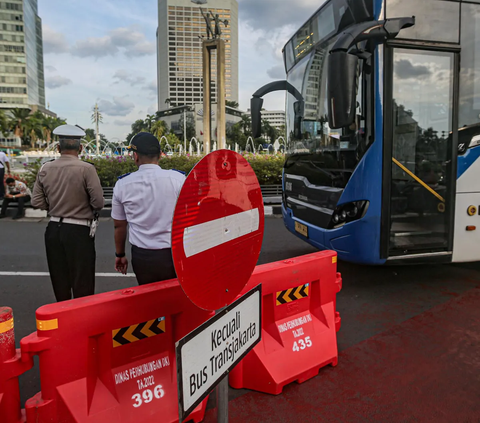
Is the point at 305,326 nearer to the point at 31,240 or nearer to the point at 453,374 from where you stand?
the point at 453,374

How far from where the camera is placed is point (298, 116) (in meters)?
5.94

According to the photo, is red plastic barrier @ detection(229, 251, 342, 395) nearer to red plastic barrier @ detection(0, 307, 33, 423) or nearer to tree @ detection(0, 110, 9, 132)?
red plastic barrier @ detection(0, 307, 33, 423)

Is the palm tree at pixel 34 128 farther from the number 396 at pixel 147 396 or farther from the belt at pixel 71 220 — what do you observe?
the number 396 at pixel 147 396

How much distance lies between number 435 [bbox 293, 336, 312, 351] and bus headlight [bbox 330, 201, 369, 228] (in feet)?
6.37

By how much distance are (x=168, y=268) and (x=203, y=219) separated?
1443mm

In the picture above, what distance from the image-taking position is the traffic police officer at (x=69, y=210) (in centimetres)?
335

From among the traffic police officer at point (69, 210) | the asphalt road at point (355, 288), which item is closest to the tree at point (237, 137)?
the asphalt road at point (355, 288)

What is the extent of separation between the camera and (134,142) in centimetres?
293

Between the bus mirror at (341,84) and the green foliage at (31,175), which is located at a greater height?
the bus mirror at (341,84)

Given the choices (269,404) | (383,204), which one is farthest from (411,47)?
(269,404)

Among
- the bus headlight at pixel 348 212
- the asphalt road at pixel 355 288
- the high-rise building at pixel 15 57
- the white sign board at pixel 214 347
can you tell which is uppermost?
the high-rise building at pixel 15 57

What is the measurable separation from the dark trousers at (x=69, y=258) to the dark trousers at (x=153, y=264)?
800 millimetres

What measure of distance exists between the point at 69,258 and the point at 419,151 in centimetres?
401

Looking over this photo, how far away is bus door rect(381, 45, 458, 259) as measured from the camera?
4539mm
